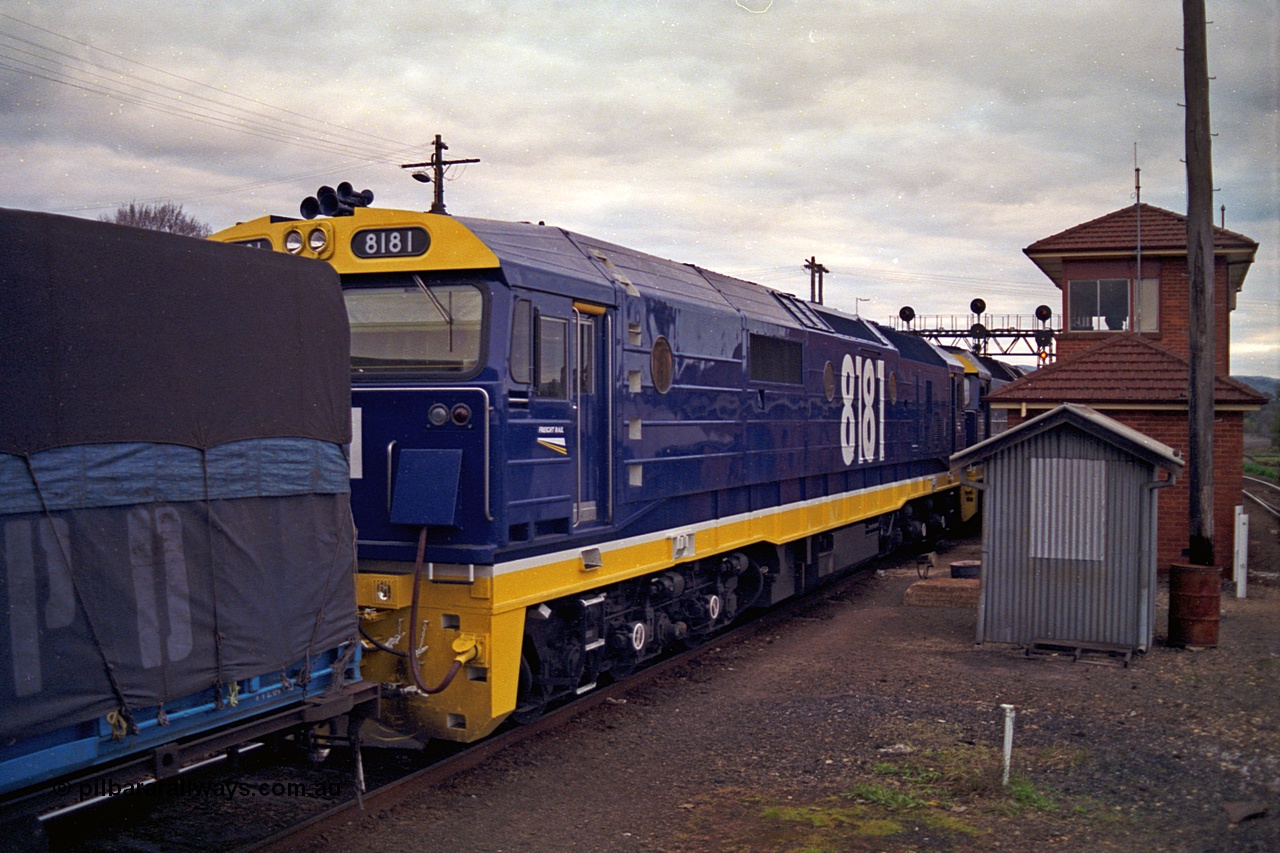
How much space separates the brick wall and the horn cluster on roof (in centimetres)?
1412

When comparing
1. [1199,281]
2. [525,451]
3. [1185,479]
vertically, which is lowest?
[1185,479]

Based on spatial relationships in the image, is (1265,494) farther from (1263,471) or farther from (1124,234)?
(1124,234)

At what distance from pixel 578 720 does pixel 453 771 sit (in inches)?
64.6

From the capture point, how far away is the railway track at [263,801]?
627 cm

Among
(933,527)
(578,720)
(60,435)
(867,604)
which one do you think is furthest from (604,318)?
(933,527)

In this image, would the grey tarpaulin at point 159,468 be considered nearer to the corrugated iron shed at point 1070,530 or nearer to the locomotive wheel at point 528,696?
the locomotive wheel at point 528,696

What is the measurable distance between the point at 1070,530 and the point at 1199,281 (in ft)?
13.4

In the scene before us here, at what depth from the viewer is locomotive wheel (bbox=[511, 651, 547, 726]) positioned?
26.2 ft

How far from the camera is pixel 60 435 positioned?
430 centimetres

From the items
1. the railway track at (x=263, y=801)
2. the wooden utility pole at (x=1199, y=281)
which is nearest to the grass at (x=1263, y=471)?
the wooden utility pole at (x=1199, y=281)

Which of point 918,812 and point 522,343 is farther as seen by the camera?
point 522,343

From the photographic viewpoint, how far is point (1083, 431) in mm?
11422

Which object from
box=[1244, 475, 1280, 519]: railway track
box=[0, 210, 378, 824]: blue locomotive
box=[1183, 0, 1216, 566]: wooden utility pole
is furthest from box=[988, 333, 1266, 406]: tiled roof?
box=[1244, 475, 1280, 519]: railway track

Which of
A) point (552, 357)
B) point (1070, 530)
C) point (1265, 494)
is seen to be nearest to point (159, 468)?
point (552, 357)
